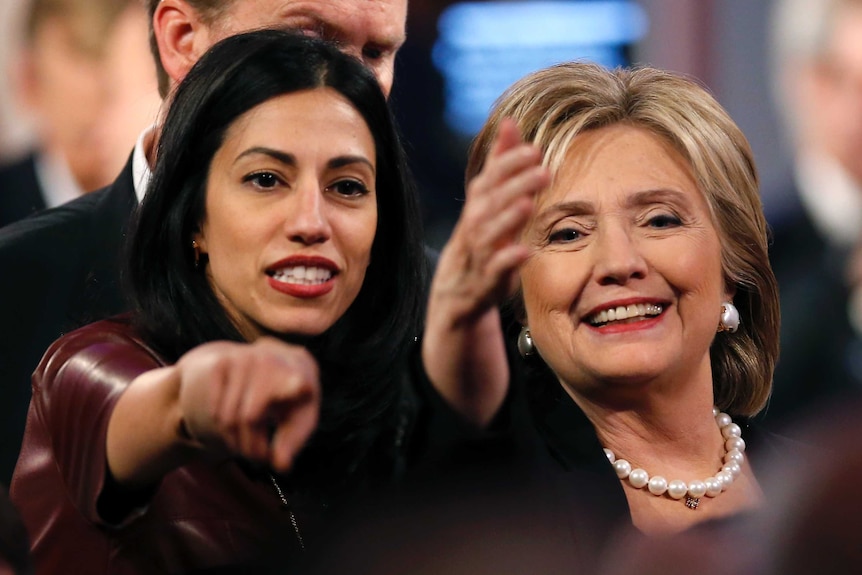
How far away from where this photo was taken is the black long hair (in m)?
1.38

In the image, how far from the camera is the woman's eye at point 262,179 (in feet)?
4.50

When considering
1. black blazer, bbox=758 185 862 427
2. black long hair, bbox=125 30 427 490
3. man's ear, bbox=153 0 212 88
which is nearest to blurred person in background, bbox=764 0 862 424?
black blazer, bbox=758 185 862 427

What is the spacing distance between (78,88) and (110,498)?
1.35 meters

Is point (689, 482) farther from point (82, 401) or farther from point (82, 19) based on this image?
point (82, 19)

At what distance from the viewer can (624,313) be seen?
1.43 metres

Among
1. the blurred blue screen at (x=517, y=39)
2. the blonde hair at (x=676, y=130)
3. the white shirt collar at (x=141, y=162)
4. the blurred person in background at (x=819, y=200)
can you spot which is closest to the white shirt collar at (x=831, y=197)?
the blurred person in background at (x=819, y=200)

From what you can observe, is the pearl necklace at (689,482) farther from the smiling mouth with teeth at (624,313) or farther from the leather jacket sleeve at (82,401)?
the leather jacket sleeve at (82,401)

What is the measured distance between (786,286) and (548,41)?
30.4 inches

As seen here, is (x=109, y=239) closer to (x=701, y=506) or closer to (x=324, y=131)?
(x=324, y=131)

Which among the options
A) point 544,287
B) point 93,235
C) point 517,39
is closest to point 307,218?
point 544,287

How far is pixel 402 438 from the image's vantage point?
1342 mm

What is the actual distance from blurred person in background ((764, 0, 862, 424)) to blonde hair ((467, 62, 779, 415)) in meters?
0.42

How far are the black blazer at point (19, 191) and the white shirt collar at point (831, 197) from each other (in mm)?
1420

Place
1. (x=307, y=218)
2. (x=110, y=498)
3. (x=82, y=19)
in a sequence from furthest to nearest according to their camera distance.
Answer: (x=82, y=19), (x=307, y=218), (x=110, y=498)
